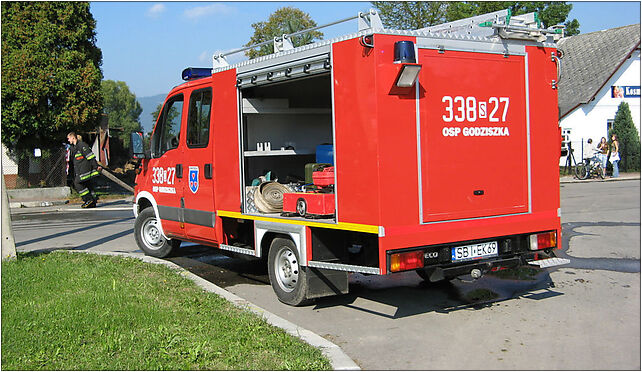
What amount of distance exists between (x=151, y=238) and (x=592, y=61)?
3147 cm

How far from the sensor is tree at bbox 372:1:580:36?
132 ft

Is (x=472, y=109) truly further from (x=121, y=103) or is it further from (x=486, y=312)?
(x=121, y=103)

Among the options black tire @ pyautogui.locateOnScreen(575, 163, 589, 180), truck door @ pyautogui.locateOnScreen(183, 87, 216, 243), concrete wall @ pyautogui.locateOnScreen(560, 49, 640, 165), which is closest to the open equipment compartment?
truck door @ pyautogui.locateOnScreen(183, 87, 216, 243)

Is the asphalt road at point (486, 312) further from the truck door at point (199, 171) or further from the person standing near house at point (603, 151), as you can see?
the person standing near house at point (603, 151)

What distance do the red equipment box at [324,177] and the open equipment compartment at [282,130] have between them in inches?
18.0

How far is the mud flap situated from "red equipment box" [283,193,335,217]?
0.63 metres

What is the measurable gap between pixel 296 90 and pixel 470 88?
2.50m

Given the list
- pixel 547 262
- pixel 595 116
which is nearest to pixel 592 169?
pixel 595 116

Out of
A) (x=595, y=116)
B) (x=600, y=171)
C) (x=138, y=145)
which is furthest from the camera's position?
(x=595, y=116)

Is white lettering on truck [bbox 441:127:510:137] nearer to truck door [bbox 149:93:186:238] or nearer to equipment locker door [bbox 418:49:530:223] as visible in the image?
equipment locker door [bbox 418:49:530:223]

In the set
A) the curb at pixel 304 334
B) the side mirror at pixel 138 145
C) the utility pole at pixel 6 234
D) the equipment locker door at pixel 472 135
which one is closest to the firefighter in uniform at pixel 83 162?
the side mirror at pixel 138 145

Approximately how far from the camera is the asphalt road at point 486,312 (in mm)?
5195

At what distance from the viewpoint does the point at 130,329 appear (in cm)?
554

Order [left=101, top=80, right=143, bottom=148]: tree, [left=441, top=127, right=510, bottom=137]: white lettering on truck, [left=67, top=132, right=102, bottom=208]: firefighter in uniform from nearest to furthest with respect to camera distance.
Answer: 1. [left=441, top=127, right=510, bottom=137]: white lettering on truck
2. [left=67, top=132, right=102, bottom=208]: firefighter in uniform
3. [left=101, top=80, right=143, bottom=148]: tree
